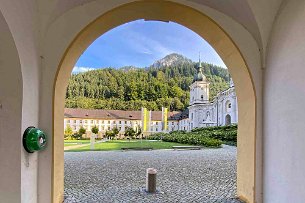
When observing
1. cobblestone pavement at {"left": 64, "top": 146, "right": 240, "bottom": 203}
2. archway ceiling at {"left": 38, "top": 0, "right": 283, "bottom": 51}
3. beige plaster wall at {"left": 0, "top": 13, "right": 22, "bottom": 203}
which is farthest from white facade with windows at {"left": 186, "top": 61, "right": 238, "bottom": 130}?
beige plaster wall at {"left": 0, "top": 13, "right": 22, "bottom": 203}

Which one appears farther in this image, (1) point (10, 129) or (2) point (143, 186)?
(2) point (143, 186)

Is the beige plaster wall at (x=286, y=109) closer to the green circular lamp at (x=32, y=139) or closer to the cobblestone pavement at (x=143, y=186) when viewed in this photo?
the cobblestone pavement at (x=143, y=186)

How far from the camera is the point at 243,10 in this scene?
4793mm

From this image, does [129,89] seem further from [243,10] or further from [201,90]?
[243,10]

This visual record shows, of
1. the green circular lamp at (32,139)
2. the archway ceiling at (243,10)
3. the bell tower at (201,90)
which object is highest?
the bell tower at (201,90)

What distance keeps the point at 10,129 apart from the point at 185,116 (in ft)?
223

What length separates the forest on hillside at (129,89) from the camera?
79688mm

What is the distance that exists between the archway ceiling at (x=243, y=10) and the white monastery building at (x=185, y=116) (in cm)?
3993

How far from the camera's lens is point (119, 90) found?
83.2 m

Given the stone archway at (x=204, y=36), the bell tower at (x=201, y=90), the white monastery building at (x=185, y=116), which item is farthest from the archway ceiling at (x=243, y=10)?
the bell tower at (x=201, y=90)

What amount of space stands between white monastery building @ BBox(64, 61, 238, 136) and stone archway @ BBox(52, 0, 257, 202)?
129ft

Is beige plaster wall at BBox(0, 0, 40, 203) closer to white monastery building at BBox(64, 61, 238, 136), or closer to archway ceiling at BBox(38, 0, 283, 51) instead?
archway ceiling at BBox(38, 0, 283, 51)

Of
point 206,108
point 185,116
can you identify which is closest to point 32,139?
point 206,108

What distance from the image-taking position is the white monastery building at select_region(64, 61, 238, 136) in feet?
159
